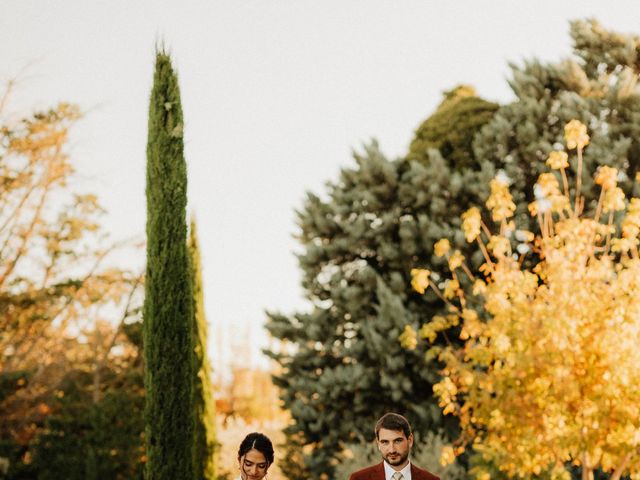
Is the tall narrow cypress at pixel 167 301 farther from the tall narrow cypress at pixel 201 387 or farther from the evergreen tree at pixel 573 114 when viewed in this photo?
the evergreen tree at pixel 573 114

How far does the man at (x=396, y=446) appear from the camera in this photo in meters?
4.37

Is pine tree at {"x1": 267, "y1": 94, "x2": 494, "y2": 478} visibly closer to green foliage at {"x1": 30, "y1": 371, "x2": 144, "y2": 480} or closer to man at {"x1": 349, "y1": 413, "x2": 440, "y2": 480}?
green foliage at {"x1": 30, "y1": 371, "x2": 144, "y2": 480}

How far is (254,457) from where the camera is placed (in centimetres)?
448

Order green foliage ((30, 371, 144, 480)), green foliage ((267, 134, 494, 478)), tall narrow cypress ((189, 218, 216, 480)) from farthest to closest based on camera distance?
green foliage ((30, 371, 144, 480)), tall narrow cypress ((189, 218, 216, 480)), green foliage ((267, 134, 494, 478))

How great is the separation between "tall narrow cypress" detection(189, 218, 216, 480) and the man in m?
10.2

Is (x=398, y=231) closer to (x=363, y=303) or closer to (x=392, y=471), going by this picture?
(x=363, y=303)

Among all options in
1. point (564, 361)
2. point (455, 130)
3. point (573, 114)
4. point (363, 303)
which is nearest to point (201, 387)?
point (363, 303)

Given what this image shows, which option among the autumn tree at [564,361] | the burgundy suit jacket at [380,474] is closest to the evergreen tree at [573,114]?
the autumn tree at [564,361]

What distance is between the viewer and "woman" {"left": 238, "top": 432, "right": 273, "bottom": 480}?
4488 mm

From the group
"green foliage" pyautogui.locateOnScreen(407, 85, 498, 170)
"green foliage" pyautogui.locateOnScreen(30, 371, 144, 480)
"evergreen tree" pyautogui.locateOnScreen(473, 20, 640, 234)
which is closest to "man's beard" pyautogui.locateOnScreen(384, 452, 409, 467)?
"evergreen tree" pyautogui.locateOnScreen(473, 20, 640, 234)

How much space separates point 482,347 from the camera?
10.0 meters

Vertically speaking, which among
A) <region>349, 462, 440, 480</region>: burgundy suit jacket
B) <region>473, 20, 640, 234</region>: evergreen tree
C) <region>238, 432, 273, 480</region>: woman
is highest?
<region>473, 20, 640, 234</region>: evergreen tree

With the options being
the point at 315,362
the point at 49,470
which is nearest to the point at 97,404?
the point at 49,470

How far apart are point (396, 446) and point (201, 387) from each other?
11.5m
